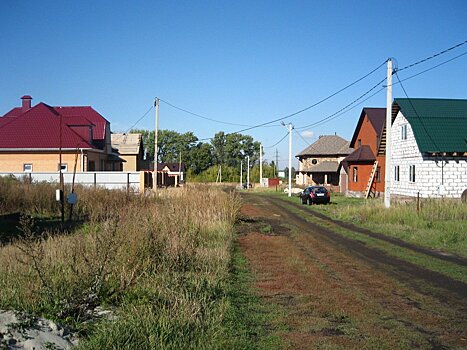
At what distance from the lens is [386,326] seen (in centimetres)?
670

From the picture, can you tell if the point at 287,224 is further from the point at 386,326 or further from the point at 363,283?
the point at 386,326

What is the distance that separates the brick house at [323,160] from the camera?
63.2 meters

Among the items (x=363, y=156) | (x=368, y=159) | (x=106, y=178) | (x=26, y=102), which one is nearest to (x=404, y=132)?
(x=368, y=159)

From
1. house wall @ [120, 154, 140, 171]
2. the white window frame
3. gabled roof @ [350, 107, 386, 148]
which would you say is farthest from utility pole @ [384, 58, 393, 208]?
house wall @ [120, 154, 140, 171]

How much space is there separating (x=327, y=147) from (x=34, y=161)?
1533 inches

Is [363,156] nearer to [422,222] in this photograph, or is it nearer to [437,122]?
[437,122]

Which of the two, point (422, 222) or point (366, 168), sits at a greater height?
point (366, 168)

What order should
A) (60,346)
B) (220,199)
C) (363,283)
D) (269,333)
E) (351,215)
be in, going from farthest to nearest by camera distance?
1. (351,215)
2. (220,199)
3. (363,283)
4. (269,333)
5. (60,346)

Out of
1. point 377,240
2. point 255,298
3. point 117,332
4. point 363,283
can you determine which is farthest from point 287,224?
point 117,332

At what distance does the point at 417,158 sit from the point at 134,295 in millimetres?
28470

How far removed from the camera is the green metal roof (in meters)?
30.9

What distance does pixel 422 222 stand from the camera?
18672 millimetres

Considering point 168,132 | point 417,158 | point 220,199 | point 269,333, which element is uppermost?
point 168,132

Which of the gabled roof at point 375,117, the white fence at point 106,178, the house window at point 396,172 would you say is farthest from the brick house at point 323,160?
the white fence at point 106,178
